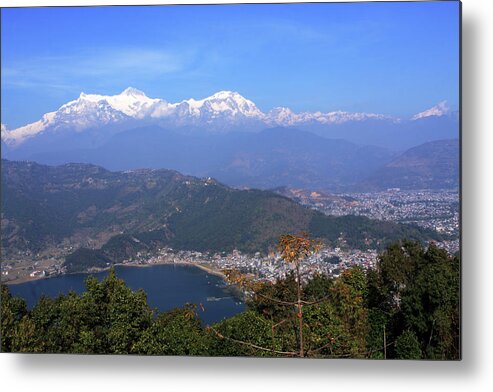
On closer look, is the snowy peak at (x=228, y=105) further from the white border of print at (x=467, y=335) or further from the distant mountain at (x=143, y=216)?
the white border of print at (x=467, y=335)

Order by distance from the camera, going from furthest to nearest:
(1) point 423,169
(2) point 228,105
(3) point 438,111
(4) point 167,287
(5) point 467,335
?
(2) point 228,105 < (4) point 167,287 < (1) point 423,169 < (3) point 438,111 < (5) point 467,335

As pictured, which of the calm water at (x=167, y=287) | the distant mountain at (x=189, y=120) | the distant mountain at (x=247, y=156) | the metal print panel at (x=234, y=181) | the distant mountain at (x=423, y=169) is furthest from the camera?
the distant mountain at (x=247, y=156)

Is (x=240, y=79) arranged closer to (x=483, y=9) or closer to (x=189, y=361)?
(x=483, y=9)

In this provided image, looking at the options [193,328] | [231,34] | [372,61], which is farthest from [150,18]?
[193,328]

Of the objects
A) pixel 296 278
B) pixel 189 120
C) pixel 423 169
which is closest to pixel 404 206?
pixel 423 169

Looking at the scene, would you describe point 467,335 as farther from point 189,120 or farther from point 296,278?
point 189,120

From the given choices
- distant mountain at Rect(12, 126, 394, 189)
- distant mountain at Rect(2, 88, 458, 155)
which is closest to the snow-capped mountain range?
distant mountain at Rect(2, 88, 458, 155)

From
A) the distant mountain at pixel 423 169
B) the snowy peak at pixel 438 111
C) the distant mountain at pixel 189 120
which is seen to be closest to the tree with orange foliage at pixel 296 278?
the distant mountain at pixel 423 169
